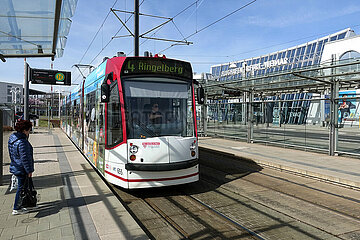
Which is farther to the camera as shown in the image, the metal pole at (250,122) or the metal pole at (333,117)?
the metal pole at (250,122)

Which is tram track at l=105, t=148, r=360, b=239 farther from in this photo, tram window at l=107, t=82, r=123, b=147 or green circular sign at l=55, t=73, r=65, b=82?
green circular sign at l=55, t=73, r=65, b=82

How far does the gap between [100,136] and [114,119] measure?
1201 mm

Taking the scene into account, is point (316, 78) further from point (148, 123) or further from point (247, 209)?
point (148, 123)

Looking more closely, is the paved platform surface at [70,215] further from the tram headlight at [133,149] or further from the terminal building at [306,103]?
the terminal building at [306,103]

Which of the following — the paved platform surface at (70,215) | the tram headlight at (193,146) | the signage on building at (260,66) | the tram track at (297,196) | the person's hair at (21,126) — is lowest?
the tram track at (297,196)

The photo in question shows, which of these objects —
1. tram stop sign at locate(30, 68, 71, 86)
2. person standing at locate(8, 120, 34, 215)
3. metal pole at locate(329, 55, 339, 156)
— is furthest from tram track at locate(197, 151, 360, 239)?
tram stop sign at locate(30, 68, 71, 86)

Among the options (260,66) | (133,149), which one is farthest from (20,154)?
(260,66)

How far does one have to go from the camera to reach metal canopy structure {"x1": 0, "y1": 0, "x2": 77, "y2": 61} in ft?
16.1

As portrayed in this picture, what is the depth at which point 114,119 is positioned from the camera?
6.50 m

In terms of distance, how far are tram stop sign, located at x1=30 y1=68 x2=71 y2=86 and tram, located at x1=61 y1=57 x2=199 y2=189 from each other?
33.6 ft

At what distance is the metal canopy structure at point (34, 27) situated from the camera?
4898mm

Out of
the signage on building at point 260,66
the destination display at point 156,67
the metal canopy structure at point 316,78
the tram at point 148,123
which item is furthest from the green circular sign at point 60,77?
the signage on building at point 260,66

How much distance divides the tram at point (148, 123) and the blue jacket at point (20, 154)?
1921mm

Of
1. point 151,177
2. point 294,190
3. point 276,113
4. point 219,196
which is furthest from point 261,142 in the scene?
point 151,177
